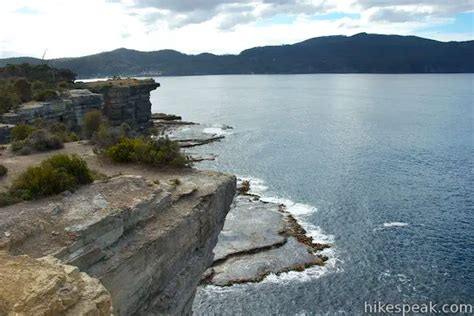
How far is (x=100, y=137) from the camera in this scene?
30812mm

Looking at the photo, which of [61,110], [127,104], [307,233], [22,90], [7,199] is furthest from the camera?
[127,104]

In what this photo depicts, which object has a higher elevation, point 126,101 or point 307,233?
point 126,101

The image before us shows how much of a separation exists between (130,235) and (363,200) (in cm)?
3836

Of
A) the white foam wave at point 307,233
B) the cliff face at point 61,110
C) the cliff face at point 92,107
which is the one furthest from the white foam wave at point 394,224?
the cliff face at point 61,110

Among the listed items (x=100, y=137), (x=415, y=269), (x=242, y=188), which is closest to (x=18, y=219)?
(x=100, y=137)

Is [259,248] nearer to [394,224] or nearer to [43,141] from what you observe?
[394,224]

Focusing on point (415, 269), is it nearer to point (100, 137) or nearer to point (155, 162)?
point (155, 162)

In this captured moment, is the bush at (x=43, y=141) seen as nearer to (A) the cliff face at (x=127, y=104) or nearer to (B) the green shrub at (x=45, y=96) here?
(B) the green shrub at (x=45, y=96)

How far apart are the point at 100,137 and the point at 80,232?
50.2ft

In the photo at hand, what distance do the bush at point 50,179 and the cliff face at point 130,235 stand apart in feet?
2.08

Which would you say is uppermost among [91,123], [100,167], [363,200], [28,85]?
[28,85]

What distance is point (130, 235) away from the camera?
18547mm

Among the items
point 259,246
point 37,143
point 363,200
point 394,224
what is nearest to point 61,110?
point 37,143

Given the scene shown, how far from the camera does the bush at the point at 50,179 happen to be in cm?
1961
